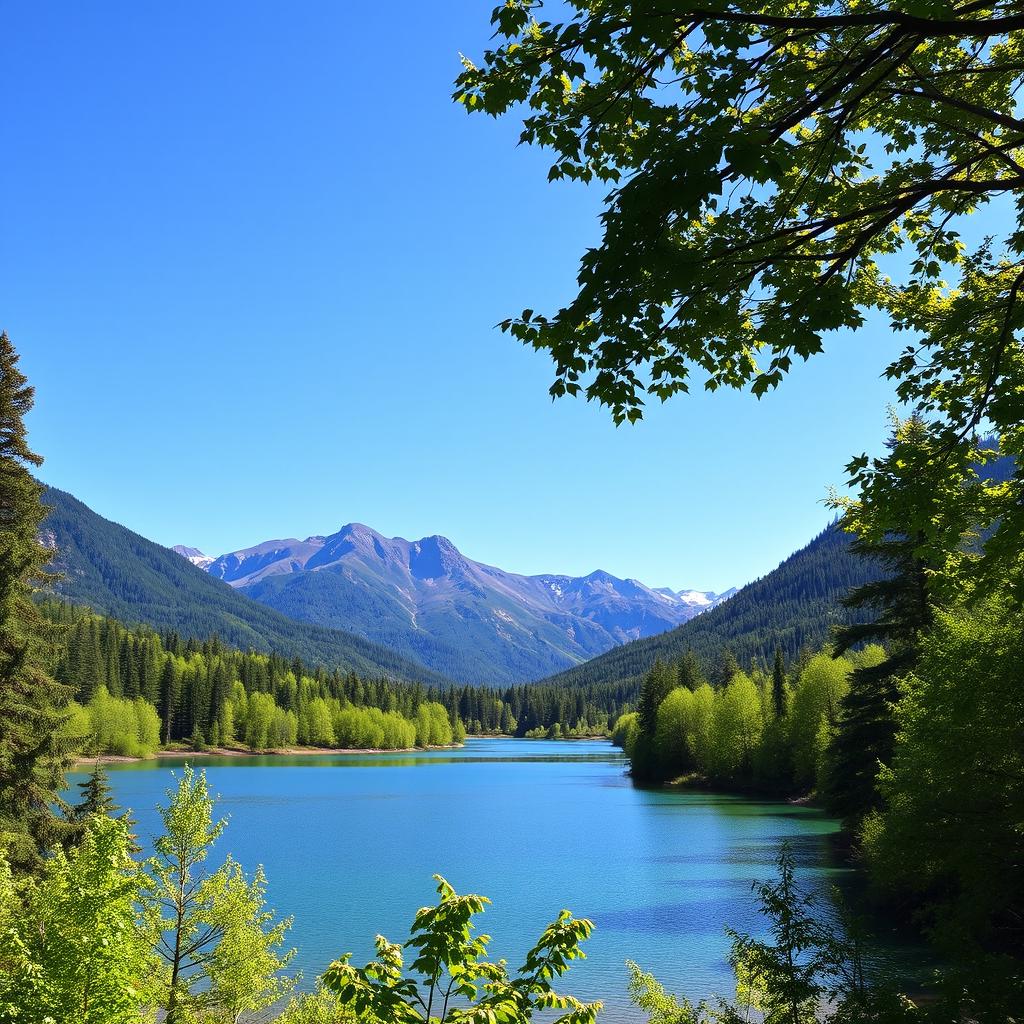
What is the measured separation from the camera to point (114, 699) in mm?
113125

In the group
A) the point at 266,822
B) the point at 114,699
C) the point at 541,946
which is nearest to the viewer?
the point at 541,946

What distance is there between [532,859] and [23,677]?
2802cm

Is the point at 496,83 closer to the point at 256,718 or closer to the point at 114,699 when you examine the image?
the point at 114,699

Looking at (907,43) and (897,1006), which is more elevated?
(907,43)

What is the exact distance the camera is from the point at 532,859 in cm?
4134

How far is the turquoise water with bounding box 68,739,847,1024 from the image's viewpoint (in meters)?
25.7

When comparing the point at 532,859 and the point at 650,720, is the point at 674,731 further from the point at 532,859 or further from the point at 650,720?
the point at 532,859

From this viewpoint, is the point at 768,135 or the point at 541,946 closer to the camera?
the point at 768,135

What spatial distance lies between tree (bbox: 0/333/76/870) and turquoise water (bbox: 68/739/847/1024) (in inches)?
166

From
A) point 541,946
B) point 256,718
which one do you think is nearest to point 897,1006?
point 541,946

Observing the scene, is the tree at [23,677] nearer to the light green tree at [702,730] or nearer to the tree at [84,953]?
the tree at [84,953]

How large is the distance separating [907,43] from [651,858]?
41.2 m

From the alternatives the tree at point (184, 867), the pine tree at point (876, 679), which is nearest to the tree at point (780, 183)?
the tree at point (184, 867)

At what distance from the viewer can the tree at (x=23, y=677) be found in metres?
20.1
